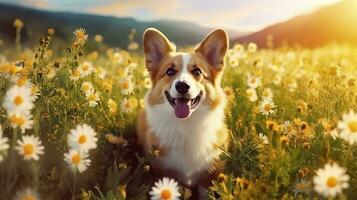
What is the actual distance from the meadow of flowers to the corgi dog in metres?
0.17

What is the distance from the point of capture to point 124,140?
4.86 metres

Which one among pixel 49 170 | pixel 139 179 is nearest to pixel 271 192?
pixel 139 179

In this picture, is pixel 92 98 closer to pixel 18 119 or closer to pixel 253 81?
pixel 18 119

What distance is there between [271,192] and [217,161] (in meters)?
1.58

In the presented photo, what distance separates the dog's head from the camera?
475 centimetres

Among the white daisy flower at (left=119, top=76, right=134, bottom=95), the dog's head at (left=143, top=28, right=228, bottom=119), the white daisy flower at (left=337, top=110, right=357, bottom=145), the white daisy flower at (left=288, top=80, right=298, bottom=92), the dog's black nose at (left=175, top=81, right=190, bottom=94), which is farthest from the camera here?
the white daisy flower at (left=288, top=80, right=298, bottom=92)

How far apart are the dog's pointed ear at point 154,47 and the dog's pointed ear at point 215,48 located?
0.28 m

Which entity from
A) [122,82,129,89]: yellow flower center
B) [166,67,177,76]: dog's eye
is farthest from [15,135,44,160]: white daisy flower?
[122,82,129,89]: yellow flower center

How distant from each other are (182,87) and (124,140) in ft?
2.21

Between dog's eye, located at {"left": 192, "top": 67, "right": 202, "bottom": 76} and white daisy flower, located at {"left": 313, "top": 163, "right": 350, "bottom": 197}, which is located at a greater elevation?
dog's eye, located at {"left": 192, "top": 67, "right": 202, "bottom": 76}

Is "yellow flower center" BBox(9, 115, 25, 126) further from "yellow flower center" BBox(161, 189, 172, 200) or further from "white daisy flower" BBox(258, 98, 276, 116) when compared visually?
"white daisy flower" BBox(258, 98, 276, 116)

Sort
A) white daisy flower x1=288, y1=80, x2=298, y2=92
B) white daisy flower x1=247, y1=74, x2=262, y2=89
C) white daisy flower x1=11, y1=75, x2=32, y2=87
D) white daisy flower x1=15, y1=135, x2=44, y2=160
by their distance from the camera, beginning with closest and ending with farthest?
1. white daisy flower x1=15, y1=135, x2=44, y2=160
2. white daisy flower x1=11, y1=75, x2=32, y2=87
3. white daisy flower x1=247, y1=74, x2=262, y2=89
4. white daisy flower x1=288, y1=80, x2=298, y2=92

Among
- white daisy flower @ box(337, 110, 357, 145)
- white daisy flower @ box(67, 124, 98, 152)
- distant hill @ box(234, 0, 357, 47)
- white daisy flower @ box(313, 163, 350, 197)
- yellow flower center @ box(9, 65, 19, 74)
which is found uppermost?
distant hill @ box(234, 0, 357, 47)

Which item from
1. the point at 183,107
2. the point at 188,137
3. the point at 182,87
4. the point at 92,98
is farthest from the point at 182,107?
the point at 92,98
